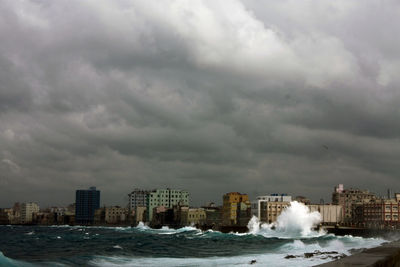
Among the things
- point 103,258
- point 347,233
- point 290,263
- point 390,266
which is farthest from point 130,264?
point 347,233

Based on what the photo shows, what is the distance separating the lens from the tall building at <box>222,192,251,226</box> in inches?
7106

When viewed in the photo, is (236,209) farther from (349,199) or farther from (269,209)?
(349,199)

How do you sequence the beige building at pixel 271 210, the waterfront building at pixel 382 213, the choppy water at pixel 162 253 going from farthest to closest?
the beige building at pixel 271 210 → the waterfront building at pixel 382 213 → the choppy water at pixel 162 253

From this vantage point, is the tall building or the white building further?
the tall building

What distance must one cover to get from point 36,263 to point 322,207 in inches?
5457

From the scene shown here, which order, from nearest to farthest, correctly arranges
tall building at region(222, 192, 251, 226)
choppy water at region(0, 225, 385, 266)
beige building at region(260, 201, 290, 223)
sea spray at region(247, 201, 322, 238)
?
choppy water at region(0, 225, 385, 266) < sea spray at region(247, 201, 322, 238) < beige building at region(260, 201, 290, 223) < tall building at region(222, 192, 251, 226)

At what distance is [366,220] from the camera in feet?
514

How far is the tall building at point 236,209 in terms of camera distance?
7106 inches

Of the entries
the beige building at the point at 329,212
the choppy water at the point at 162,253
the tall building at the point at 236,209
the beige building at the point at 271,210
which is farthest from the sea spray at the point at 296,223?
the choppy water at the point at 162,253

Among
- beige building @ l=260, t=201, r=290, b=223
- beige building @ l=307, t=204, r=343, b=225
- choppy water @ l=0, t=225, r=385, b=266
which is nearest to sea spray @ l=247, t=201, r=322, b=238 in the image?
→ beige building @ l=260, t=201, r=290, b=223

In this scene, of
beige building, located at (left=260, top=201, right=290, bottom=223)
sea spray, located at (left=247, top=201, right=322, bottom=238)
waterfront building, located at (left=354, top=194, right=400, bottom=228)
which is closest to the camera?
sea spray, located at (left=247, top=201, right=322, bottom=238)

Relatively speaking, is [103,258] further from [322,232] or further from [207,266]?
[322,232]

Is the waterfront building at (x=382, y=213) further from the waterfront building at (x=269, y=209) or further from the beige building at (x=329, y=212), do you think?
the waterfront building at (x=269, y=209)

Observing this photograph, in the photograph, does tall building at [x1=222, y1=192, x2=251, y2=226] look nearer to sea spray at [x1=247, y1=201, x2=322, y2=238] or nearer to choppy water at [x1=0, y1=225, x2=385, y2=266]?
sea spray at [x1=247, y1=201, x2=322, y2=238]
